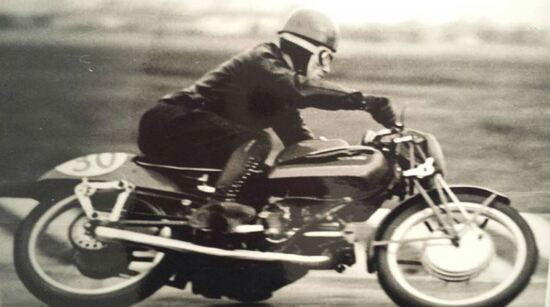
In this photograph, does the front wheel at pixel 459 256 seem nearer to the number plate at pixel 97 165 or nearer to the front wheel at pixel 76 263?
the front wheel at pixel 76 263

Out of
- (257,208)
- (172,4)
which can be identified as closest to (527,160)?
(257,208)

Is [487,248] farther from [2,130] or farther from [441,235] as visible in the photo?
[2,130]

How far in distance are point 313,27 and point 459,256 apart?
82cm

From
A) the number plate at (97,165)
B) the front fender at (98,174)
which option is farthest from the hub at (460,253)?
the number plate at (97,165)

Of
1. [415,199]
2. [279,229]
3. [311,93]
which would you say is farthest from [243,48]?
[415,199]

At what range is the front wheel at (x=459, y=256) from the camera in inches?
86.4

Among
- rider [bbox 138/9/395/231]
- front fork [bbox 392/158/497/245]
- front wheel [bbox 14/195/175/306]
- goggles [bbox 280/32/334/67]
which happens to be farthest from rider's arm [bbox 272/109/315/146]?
front wheel [bbox 14/195/175/306]

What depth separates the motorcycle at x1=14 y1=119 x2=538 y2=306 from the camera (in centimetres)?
215

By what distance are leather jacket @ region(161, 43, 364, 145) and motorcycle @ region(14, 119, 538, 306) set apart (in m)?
0.11

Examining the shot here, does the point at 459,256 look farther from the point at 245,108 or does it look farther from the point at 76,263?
the point at 76,263

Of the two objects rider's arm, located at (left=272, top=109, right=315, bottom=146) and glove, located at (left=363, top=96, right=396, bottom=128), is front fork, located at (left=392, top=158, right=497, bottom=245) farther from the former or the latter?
rider's arm, located at (left=272, top=109, right=315, bottom=146)

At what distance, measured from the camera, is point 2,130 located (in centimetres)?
217

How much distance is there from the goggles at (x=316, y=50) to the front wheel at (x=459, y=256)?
1.68ft

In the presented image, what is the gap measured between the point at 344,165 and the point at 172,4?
69cm
